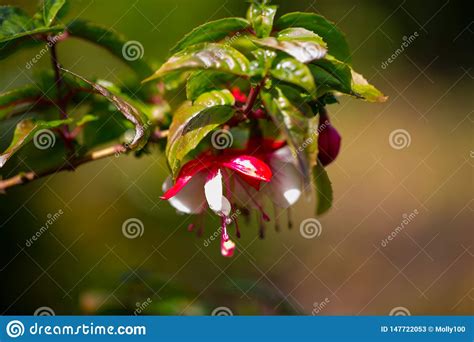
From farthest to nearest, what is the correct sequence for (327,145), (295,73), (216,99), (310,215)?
1. (310,215)
2. (327,145)
3. (216,99)
4. (295,73)

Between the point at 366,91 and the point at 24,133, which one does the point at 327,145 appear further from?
the point at 24,133

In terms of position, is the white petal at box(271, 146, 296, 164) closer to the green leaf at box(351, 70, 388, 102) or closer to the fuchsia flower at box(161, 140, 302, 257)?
the fuchsia flower at box(161, 140, 302, 257)

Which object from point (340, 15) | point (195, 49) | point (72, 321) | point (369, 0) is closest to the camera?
point (195, 49)

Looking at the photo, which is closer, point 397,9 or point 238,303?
point 238,303

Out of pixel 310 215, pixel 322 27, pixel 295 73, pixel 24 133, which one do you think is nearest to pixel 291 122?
pixel 295 73

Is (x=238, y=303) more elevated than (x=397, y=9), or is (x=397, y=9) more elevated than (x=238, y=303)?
(x=397, y=9)

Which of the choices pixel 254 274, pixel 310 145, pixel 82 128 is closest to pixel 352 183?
pixel 254 274

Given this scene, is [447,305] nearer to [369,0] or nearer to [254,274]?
[254,274]

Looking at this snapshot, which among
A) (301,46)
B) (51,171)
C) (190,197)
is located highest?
(301,46)
